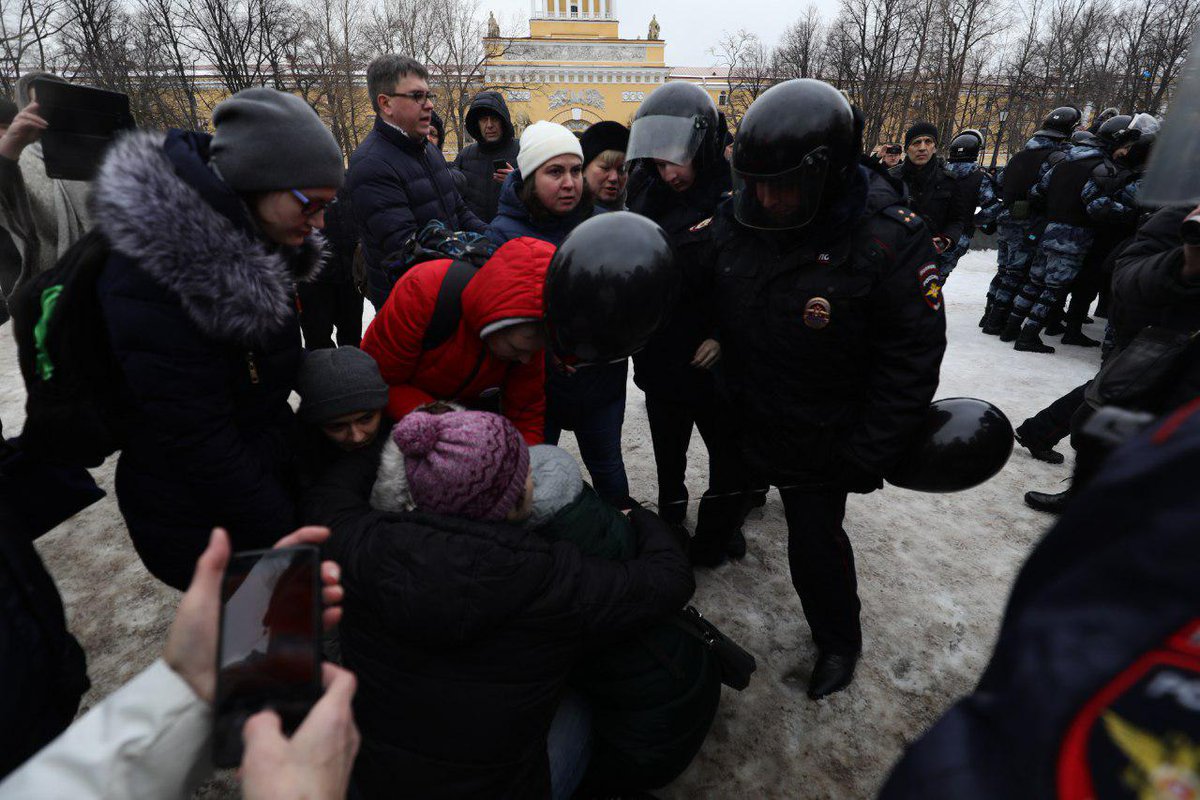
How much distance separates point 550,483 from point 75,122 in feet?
8.36

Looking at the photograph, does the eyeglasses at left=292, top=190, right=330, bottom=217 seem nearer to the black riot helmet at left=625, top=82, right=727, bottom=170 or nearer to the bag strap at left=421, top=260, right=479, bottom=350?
the bag strap at left=421, top=260, right=479, bottom=350

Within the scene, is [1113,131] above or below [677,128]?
below

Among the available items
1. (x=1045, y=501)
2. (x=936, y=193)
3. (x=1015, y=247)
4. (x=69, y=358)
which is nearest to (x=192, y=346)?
(x=69, y=358)

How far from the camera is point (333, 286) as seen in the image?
161 inches

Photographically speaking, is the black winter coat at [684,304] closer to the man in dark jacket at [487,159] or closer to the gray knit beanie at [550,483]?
the gray knit beanie at [550,483]

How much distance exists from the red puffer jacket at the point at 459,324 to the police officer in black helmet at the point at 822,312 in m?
0.68

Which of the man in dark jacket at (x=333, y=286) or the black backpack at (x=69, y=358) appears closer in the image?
the black backpack at (x=69, y=358)

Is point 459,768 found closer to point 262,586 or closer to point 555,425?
point 262,586

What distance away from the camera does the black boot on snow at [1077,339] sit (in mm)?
5930

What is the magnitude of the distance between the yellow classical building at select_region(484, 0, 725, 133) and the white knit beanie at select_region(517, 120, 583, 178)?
39637mm

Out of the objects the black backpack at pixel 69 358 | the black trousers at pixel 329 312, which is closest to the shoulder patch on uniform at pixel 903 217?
the black backpack at pixel 69 358

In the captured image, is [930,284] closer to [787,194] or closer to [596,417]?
[787,194]

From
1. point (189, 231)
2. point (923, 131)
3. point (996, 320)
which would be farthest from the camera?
point (996, 320)

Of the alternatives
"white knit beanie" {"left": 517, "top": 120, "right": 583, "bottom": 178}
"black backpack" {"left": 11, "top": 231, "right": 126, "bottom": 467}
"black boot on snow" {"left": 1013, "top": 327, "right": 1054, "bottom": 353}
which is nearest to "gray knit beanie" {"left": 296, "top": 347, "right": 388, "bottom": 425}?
"black backpack" {"left": 11, "top": 231, "right": 126, "bottom": 467}
